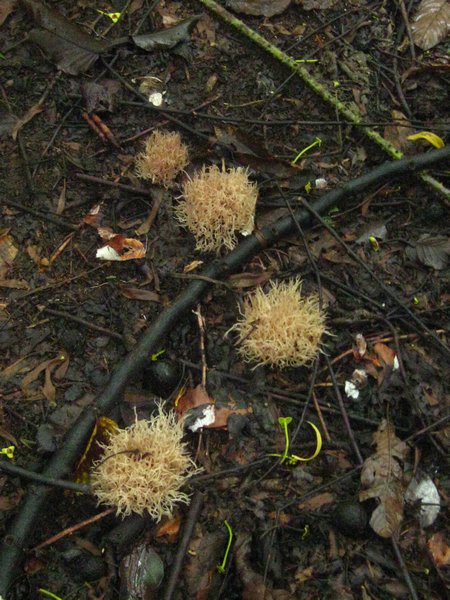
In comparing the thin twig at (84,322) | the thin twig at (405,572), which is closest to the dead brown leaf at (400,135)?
the thin twig at (84,322)

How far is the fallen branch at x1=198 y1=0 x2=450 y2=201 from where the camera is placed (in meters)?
3.69

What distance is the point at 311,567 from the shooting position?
9.22 ft

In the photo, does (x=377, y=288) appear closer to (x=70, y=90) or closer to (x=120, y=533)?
(x=120, y=533)

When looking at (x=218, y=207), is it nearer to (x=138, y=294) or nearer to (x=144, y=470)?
(x=138, y=294)

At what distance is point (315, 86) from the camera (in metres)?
3.82

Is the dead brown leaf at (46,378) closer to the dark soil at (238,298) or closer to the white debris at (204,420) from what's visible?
the dark soil at (238,298)

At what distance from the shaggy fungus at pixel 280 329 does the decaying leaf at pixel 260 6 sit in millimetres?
2171

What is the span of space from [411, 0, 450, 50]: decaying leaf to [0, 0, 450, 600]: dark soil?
0.09 metres

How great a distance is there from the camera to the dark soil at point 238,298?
284 centimetres

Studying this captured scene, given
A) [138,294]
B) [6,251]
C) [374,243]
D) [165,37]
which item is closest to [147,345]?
[138,294]

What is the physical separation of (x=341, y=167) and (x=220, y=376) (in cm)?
169

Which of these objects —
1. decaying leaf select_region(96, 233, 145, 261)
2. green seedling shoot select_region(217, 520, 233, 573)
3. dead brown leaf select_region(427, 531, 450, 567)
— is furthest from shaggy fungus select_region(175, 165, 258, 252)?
dead brown leaf select_region(427, 531, 450, 567)

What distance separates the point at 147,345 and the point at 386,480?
1517 millimetres

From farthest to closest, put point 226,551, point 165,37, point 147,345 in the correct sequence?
point 165,37 < point 147,345 < point 226,551
